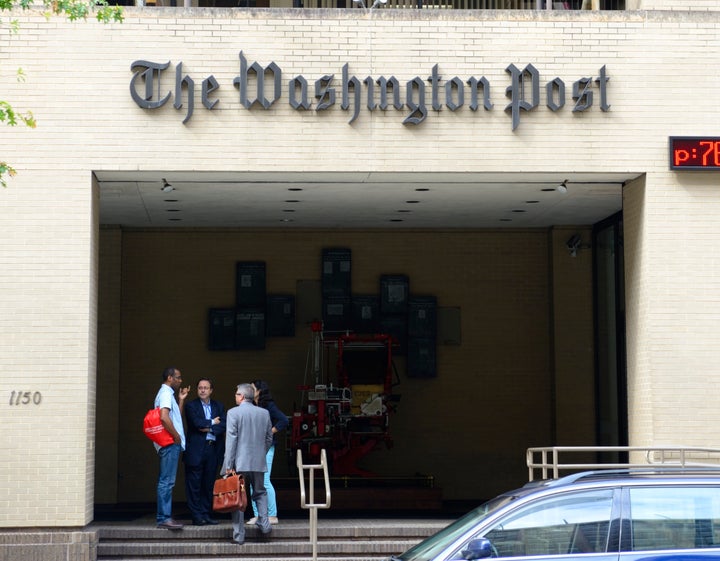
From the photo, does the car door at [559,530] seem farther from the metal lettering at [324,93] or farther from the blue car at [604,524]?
the metal lettering at [324,93]

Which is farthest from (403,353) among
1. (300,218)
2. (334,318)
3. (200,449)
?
(200,449)

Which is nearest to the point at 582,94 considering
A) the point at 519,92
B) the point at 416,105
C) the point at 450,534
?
the point at 519,92

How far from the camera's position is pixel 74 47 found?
44.0ft

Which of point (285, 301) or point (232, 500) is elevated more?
point (285, 301)

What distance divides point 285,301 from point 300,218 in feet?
5.75

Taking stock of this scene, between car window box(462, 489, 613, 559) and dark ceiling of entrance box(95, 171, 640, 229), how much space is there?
254 inches

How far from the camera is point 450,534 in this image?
328 inches

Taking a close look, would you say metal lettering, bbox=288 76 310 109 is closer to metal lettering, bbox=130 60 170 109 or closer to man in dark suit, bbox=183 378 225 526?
metal lettering, bbox=130 60 170 109

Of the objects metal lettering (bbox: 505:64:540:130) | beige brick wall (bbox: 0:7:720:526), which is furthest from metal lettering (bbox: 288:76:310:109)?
metal lettering (bbox: 505:64:540:130)

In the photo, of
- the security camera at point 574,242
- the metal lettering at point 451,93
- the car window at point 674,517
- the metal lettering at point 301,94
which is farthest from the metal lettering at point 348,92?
the car window at point 674,517

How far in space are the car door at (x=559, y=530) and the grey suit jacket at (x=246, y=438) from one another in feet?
18.5

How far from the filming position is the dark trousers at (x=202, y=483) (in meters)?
13.9

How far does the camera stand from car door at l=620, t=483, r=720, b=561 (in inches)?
310

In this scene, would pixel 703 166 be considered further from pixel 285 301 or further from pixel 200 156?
pixel 285 301
